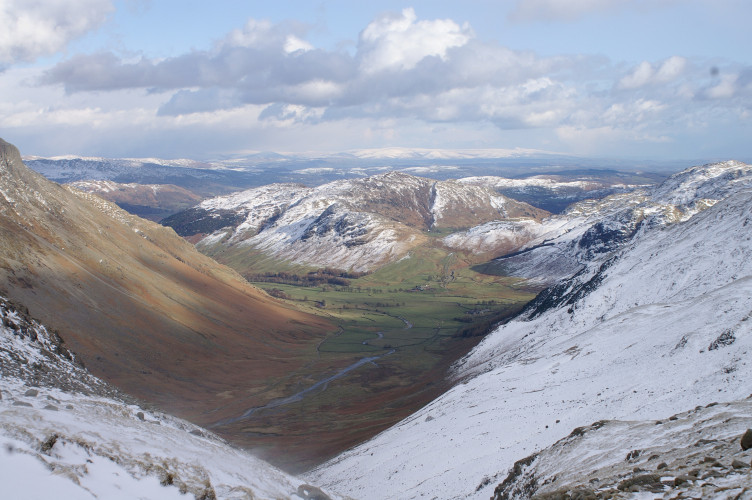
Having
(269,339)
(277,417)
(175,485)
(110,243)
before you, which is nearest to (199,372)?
(277,417)

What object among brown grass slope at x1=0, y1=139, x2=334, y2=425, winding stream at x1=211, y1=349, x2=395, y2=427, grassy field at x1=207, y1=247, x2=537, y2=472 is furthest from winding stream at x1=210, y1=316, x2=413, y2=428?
brown grass slope at x1=0, y1=139, x2=334, y2=425

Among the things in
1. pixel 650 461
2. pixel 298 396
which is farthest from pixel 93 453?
pixel 298 396

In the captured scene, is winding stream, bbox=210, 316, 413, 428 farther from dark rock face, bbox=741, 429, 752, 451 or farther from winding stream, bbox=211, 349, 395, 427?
dark rock face, bbox=741, 429, 752, 451

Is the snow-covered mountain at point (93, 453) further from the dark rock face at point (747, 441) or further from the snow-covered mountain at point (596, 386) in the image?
the dark rock face at point (747, 441)

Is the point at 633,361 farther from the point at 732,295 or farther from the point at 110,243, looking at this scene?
the point at 110,243

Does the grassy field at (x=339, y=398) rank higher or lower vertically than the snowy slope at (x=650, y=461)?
lower

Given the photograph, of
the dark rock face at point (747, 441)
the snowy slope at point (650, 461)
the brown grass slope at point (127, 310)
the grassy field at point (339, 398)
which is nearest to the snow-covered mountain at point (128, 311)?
the brown grass slope at point (127, 310)
